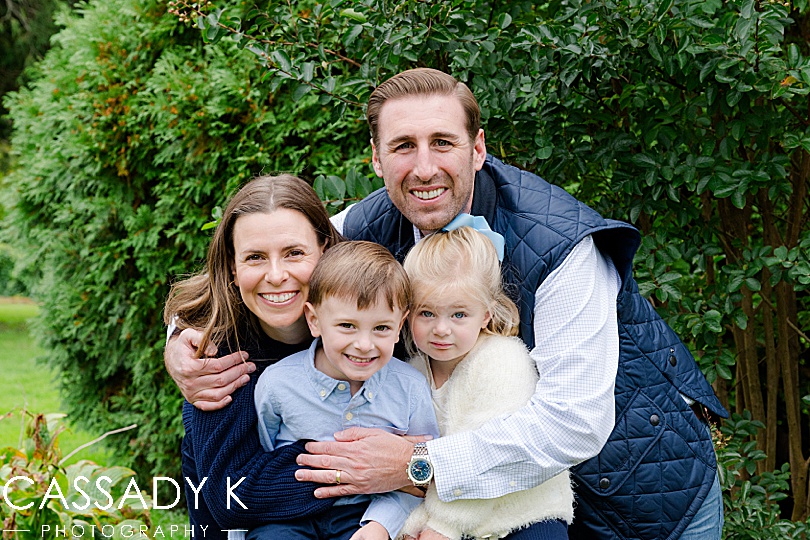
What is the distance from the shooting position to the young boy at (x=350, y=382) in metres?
2.29

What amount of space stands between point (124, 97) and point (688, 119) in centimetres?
316

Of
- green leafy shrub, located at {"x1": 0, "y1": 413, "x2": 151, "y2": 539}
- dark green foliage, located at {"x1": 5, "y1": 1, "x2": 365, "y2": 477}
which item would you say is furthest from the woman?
dark green foliage, located at {"x1": 5, "y1": 1, "x2": 365, "y2": 477}

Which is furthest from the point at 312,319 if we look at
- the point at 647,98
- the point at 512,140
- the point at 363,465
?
the point at 647,98

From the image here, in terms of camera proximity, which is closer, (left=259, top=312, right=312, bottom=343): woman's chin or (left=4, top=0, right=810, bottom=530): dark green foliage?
(left=259, top=312, right=312, bottom=343): woman's chin

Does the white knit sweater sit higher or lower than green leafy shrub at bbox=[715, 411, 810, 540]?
higher

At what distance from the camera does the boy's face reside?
90.0 inches

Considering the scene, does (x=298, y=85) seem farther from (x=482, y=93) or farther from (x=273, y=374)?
(x=273, y=374)

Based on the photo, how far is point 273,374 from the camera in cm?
245

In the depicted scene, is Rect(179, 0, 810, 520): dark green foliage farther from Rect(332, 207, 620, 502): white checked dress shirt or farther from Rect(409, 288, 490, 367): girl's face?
Rect(409, 288, 490, 367): girl's face

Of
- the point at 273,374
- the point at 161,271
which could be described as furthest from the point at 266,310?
the point at 161,271

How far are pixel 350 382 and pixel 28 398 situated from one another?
6.92 meters

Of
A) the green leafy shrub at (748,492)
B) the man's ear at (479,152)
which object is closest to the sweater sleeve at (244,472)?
the man's ear at (479,152)

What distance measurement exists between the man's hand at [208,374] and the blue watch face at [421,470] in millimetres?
559

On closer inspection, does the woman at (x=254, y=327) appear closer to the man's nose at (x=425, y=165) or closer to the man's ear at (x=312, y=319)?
the man's ear at (x=312, y=319)
